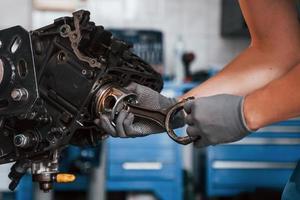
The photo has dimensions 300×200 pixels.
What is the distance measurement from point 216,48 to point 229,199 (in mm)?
765

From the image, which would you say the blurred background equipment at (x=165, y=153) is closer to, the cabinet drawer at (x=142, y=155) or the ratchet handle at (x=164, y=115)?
the cabinet drawer at (x=142, y=155)

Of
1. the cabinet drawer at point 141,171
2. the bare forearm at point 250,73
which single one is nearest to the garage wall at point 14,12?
the cabinet drawer at point 141,171

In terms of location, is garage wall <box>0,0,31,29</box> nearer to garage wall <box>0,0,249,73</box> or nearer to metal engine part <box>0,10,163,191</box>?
garage wall <box>0,0,249,73</box>

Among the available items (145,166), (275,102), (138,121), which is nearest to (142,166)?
(145,166)

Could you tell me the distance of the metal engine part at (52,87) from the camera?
703 millimetres

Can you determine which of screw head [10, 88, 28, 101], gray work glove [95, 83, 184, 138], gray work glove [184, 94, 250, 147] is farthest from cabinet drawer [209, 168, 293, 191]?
screw head [10, 88, 28, 101]

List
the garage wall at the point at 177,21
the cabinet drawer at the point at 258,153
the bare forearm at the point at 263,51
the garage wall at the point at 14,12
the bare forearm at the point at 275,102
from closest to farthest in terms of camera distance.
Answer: the bare forearm at the point at 275,102 → the bare forearm at the point at 263,51 → the garage wall at the point at 14,12 → the cabinet drawer at the point at 258,153 → the garage wall at the point at 177,21

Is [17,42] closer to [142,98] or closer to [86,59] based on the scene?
[86,59]

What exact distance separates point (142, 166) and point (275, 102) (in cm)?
104

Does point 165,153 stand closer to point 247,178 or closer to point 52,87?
point 247,178

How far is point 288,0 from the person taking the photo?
896 millimetres

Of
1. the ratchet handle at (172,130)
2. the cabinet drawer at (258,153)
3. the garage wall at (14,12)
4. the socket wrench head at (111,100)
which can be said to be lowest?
the cabinet drawer at (258,153)

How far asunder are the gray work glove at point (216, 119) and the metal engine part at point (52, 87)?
12 centimetres

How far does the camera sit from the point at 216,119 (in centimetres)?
69
